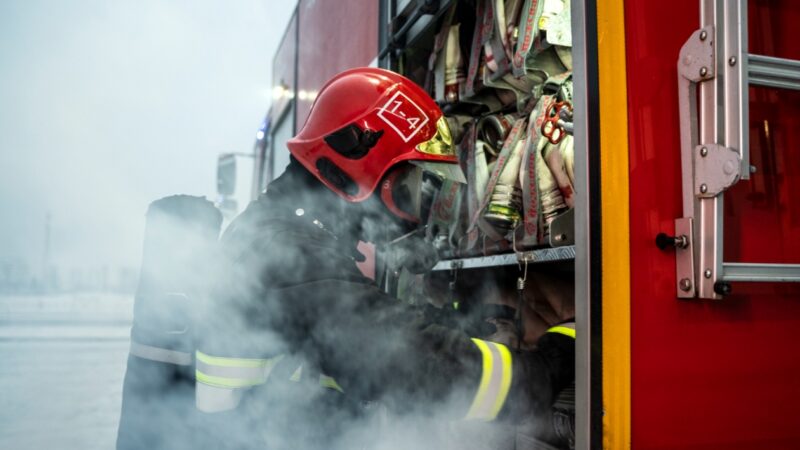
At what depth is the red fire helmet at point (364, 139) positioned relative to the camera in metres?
1.87

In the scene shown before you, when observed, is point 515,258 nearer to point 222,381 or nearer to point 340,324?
point 340,324

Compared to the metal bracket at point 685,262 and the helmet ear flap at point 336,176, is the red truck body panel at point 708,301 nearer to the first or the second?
the metal bracket at point 685,262

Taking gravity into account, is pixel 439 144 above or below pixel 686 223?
above

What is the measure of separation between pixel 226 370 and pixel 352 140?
80cm

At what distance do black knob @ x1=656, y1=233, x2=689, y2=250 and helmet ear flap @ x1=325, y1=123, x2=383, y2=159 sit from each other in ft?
3.20

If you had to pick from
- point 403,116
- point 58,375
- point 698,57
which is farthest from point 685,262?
point 58,375

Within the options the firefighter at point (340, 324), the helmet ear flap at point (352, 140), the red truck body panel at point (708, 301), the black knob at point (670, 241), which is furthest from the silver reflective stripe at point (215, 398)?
the black knob at point (670, 241)

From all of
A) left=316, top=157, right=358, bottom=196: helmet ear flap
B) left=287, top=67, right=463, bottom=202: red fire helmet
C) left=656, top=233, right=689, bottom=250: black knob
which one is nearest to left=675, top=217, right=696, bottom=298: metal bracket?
left=656, top=233, right=689, bottom=250: black knob

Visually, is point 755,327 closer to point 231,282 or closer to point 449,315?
point 231,282

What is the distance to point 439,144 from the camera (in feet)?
6.40

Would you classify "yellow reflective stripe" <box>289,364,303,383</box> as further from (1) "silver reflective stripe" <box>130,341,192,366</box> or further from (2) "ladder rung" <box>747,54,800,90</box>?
(2) "ladder rung" <box>747,54,800,90</box>

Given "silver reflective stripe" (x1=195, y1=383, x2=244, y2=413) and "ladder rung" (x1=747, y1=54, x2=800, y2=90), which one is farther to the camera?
"silver reflective stripe" (x1=195, y1=383, x2=244, y2=413)

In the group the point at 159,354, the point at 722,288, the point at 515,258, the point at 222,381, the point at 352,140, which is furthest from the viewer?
the point at 515,258

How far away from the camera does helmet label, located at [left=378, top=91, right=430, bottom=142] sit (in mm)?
1885
